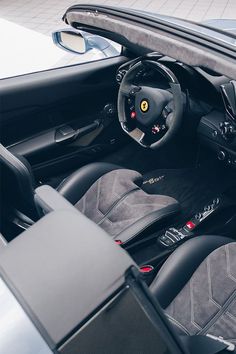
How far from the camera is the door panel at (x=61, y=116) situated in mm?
2668

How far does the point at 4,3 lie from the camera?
28.3ft

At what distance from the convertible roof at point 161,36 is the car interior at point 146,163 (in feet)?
→ 0.76

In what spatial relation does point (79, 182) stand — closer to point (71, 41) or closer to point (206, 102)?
point (206, 102)

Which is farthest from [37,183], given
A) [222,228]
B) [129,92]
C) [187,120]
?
[222,228]

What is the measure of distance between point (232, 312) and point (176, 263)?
13.0 inches

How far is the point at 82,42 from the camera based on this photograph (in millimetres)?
2912

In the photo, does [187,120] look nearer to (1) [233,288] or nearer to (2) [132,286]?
(1) [233,288]

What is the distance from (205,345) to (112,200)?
4.21 feet

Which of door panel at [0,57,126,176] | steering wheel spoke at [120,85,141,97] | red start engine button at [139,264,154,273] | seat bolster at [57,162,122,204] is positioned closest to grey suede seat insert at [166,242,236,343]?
red start engine button at [139,264,154,273]

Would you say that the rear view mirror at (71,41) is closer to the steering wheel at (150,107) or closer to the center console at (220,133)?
the steering wheel at (150,107)

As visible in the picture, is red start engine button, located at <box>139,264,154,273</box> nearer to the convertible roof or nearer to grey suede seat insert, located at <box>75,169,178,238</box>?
grey suede seat insert, located at <box>75,169,178,238</box>

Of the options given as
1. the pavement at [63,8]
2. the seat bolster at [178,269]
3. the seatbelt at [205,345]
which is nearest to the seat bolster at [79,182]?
the seat bolster at [178,269]

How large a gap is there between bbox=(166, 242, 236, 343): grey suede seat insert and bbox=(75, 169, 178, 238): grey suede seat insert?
56 cm

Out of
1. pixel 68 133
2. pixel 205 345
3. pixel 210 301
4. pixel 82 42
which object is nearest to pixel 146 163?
pixel 68 133
